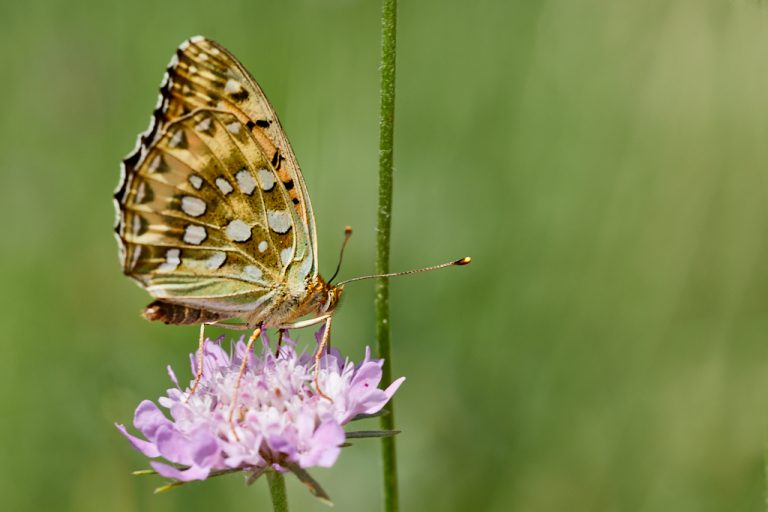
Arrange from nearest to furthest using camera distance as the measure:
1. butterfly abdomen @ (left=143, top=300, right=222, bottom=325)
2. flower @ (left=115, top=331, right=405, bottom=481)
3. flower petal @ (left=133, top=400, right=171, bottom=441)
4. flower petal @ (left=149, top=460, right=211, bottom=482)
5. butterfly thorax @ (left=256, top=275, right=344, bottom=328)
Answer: flower petal @ (left=149, top=460, right=211, bottom=482) → flower @ (left=115, top=331, right=405, bottom=481) → flower petal @ (left=133, top=400, right=171, bottom=441) → butterfly abdomen @ (left=143, top=300, right=222, bottom=325) → butterfly thorax @ (left=256, top=275, right=344, bottom=328)

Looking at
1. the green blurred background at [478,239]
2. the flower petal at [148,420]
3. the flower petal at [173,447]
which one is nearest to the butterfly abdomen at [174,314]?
the flower petal at [148,420]

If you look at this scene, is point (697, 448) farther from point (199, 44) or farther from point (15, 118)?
point (15, 118)

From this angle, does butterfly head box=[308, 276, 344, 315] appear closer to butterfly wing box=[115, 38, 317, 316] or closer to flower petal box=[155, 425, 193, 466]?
butterfly wing box=[115, 38, 317, 316]

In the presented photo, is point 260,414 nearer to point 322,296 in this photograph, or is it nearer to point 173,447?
point 173,447

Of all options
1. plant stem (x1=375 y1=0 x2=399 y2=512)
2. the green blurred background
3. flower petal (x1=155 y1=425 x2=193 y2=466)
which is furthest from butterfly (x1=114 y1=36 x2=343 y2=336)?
the green blurred background

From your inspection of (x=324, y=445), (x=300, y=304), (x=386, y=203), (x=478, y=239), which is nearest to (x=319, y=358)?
(x=300, y=304)
